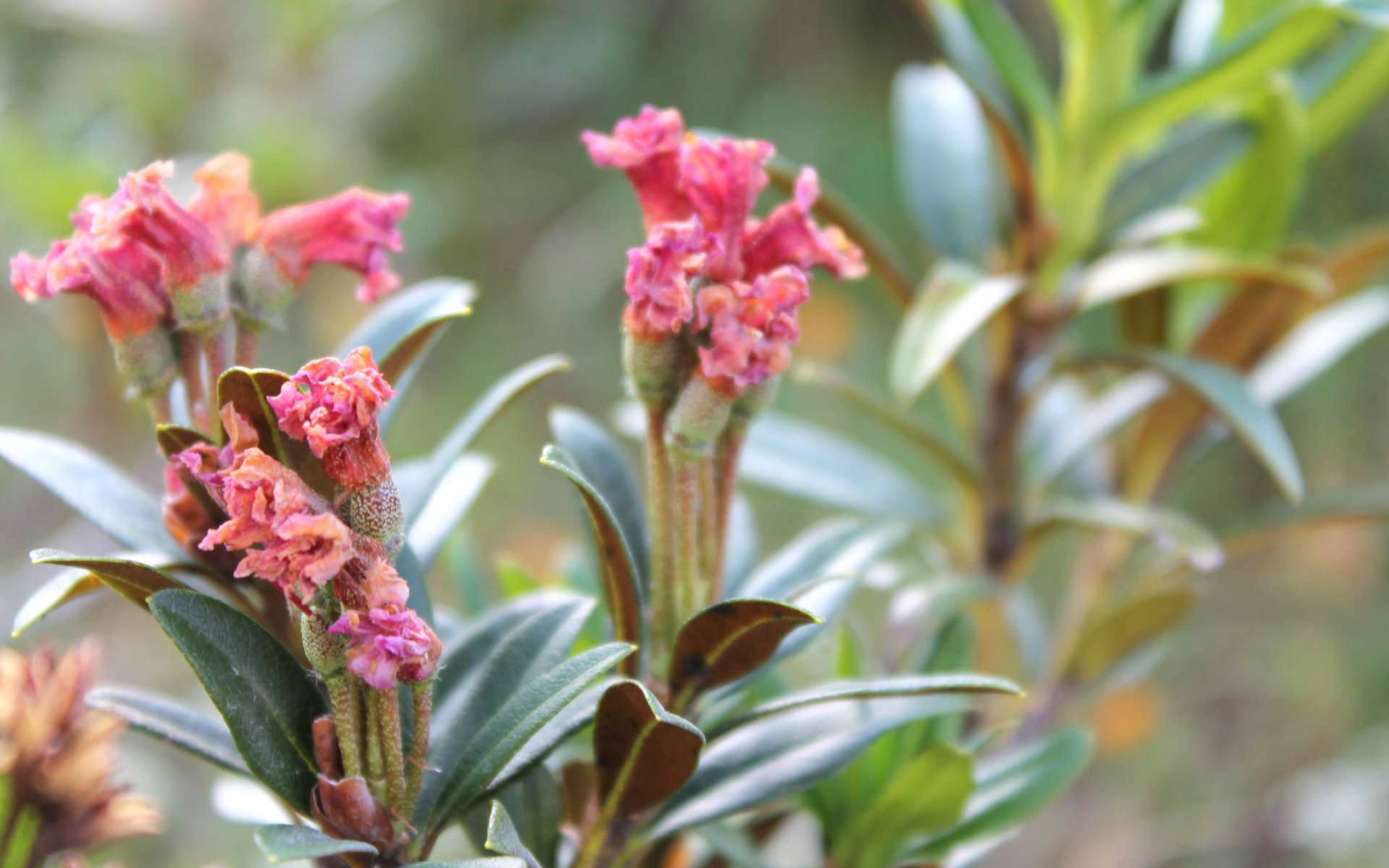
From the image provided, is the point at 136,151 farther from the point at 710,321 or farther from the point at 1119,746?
the point at 1119,746

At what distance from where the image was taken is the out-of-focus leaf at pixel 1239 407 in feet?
2.20

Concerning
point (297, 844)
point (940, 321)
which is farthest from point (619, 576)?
point (940, 321)

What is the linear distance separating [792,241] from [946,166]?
1.42 feet

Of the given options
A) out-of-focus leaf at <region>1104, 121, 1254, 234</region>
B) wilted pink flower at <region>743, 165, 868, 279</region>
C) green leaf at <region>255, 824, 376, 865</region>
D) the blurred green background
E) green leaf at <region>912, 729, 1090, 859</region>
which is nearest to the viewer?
green leaf at <region>255, 824, 376, 865</region>

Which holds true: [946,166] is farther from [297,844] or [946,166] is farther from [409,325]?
[297,844]

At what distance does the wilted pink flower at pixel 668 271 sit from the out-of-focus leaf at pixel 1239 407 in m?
0.41

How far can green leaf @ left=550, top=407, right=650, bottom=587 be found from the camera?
1.76 ft

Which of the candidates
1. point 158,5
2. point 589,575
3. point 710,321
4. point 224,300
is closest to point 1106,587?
point 589,575

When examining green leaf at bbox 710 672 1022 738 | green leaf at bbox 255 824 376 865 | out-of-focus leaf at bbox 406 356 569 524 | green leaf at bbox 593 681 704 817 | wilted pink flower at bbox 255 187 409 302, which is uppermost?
wilted pink flower at bbox 255 187 409 302

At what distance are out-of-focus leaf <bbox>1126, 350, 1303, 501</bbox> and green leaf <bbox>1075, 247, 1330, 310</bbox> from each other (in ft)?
0.17

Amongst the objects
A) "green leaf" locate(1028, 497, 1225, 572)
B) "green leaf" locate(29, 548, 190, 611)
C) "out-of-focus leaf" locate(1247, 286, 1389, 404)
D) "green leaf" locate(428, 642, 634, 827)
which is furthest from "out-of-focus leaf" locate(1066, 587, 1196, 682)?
"green leaf" locate(29, 548, 190, 611)

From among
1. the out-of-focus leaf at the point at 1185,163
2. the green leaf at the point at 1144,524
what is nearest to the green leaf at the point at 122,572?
the green leaf at the point at 1144,524

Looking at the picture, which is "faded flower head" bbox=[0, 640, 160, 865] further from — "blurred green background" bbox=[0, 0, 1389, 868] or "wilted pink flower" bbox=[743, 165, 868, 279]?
"blurred green background" bbox=[0, 0, 1389, 868]

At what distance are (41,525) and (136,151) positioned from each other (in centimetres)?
51
